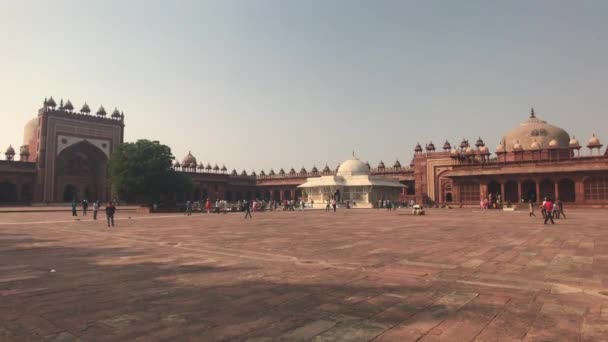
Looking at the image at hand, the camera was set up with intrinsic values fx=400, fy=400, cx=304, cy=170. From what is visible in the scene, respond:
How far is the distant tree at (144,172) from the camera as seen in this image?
34.3 m

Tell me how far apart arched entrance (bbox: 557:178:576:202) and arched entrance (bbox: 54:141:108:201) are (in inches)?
2254

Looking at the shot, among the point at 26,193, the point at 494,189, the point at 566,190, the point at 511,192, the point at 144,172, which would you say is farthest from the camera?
the point at 26,193

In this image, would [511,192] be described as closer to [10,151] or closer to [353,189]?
[353,189]

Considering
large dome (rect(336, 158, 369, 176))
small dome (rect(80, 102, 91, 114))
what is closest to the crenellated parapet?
small dome (rect(80, 102, 91, 114))

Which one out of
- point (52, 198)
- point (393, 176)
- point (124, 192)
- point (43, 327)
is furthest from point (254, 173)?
point (43, 327)

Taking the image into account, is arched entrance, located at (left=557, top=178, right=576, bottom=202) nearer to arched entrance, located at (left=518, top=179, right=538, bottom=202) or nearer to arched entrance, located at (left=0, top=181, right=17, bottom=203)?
arched entrance, located at (left=518, top=179, right=538, bottom=202)

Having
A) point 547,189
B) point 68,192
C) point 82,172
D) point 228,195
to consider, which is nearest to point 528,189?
point 547,189

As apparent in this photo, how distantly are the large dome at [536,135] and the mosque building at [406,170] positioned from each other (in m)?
0.12

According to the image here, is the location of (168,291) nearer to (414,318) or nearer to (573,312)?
(414,318)

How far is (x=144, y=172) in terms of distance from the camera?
34.5m

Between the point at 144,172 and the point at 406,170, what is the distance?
38828 mm

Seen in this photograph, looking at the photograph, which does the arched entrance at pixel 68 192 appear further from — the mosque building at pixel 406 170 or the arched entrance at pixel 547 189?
the arched entrance at pixel 547 189

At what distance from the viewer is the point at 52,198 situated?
2005 inches

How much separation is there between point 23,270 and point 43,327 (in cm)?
374
